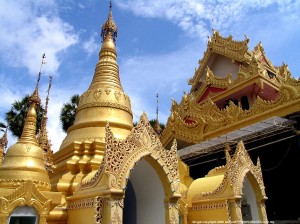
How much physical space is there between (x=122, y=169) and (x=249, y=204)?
4.74 m

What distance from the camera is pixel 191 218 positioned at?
7.67 meters

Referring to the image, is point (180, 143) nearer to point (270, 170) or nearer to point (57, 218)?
point (270, 170)

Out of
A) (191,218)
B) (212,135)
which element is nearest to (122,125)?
(191,218)

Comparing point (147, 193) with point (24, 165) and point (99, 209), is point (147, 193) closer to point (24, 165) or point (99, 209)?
point (99, 209)

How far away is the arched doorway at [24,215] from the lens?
575 cm

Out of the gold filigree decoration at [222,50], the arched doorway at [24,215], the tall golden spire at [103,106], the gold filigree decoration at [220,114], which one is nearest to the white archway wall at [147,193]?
the tall golden spire at [103,106]

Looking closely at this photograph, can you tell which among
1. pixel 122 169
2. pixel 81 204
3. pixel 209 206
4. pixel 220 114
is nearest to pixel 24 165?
pixel 81 204

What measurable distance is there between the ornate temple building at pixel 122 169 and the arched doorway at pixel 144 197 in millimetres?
22

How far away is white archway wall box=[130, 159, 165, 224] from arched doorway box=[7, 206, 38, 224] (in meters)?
2.22

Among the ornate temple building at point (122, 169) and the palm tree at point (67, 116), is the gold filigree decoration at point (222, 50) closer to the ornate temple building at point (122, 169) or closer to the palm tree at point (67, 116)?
the ornate temple building at point (122, 169)

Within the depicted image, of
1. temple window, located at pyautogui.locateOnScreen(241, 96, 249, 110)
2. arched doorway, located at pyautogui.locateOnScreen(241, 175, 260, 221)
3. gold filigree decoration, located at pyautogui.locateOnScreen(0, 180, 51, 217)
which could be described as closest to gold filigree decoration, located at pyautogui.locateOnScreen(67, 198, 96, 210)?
gold filigree decoration, located at pyautogui.locateOnScreen(0, 180, 51, 217)

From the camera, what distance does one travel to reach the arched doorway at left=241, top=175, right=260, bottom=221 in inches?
319

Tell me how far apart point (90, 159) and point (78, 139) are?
3.76ft

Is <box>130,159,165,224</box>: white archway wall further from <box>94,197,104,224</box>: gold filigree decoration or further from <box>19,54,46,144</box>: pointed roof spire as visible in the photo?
<box>19,54,46,144</box>: pointed roof spire
